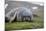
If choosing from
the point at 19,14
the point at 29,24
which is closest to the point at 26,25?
the point at 29,24

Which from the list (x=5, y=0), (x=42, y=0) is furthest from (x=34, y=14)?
(x=5, y=0)

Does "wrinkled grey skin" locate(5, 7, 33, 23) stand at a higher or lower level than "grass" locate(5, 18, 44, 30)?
higher

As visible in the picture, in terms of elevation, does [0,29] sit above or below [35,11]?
below

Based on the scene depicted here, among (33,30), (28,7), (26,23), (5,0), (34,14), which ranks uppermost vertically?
(5,0)

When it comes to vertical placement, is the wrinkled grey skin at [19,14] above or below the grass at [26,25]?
above

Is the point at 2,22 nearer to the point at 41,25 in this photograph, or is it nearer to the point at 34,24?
the point at 34,24

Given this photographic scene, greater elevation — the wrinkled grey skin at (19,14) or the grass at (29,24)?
the wrinkled grey skin at (19,14)

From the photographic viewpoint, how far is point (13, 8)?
50.9 inches

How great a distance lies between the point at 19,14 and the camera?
1.30m

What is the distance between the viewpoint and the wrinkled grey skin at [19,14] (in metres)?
1.28

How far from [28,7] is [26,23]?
0.26 m

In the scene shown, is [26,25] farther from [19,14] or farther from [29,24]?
[19,14]

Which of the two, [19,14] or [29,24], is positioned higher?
[19,14]

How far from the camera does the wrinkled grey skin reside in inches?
50.5
